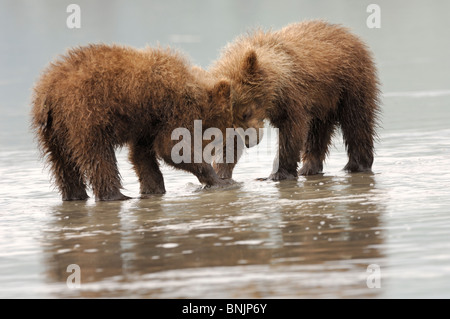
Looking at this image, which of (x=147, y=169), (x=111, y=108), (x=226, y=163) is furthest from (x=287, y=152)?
(x=111, y=108)

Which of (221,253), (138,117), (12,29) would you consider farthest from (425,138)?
(12,29)

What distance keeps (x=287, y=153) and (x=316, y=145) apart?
980mm

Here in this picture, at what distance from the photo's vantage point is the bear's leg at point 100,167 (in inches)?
411

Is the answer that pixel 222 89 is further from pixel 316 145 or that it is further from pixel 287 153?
pixel 316 145

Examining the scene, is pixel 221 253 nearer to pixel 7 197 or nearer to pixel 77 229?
pixel 77 229

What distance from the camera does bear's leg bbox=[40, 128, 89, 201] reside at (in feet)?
35.2

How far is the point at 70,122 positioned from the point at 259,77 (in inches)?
97.2

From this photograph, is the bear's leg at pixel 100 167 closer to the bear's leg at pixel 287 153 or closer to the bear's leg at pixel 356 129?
the bear's leg at pixel 287 153

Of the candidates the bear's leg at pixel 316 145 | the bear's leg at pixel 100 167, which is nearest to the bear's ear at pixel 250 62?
the bear's leg at pixel 316 145

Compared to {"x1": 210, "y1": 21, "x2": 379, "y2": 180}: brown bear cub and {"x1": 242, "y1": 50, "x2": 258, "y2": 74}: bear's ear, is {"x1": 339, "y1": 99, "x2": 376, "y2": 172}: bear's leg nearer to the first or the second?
{"x1": 210, "y1": 21, "x2": 379, "y2": 180}: brown bear cub

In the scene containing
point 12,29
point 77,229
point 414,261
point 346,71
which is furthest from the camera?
point 12,29

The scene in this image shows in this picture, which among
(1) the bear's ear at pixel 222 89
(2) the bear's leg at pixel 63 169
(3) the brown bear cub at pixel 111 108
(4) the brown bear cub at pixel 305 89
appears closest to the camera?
(3) the brown bear cub at pixel 111 108

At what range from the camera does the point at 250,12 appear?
4456cm

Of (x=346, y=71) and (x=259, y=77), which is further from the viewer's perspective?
(x=346, y=71)
